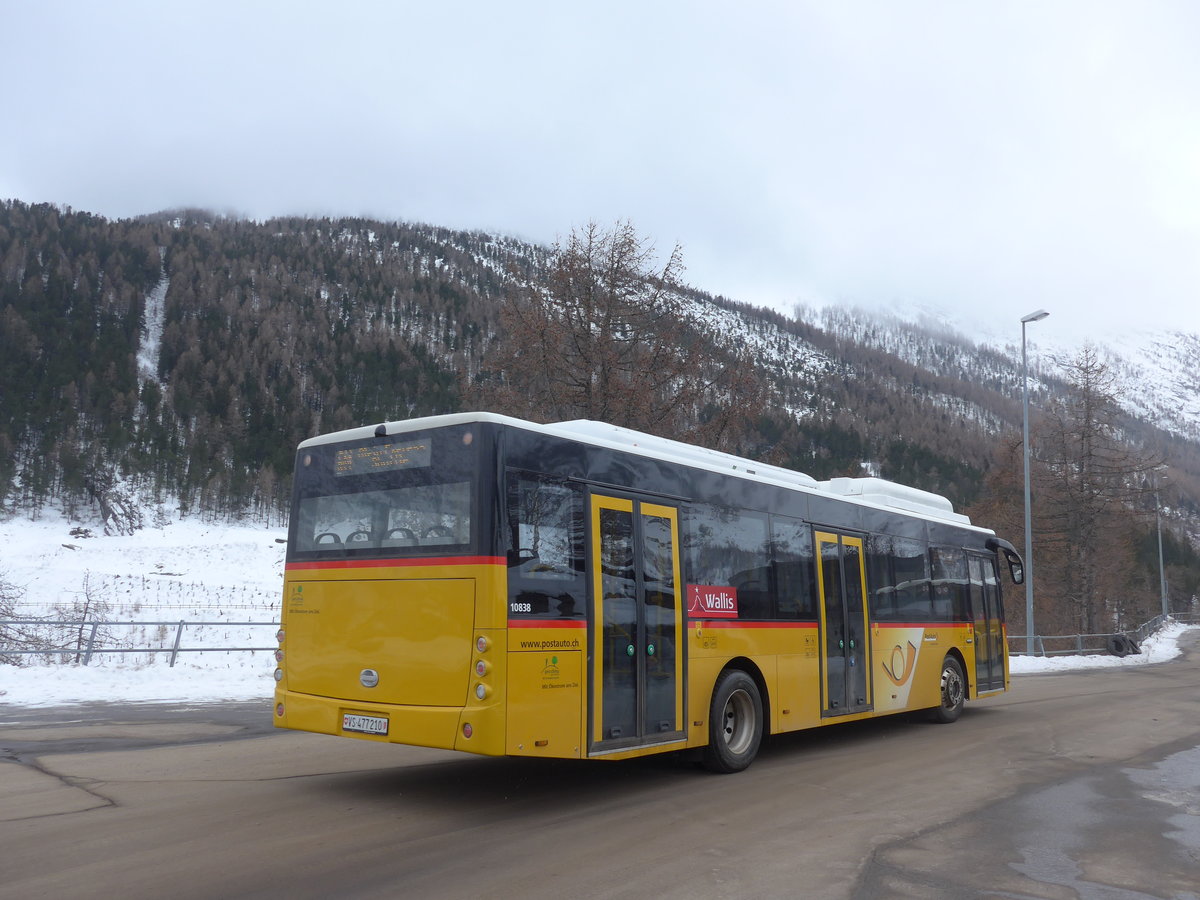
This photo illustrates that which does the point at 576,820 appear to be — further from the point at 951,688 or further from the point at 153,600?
the point at 153,600

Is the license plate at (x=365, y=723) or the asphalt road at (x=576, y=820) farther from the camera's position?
the license plate at (x=365, y=723)

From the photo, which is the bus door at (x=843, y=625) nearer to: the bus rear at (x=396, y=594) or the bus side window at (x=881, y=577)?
the bus side window at (x=881, y=577)

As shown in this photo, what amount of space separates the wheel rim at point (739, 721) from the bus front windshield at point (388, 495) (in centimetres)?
359

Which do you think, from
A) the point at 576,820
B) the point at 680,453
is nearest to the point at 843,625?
the point at 680,453

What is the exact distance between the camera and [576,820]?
267 inches

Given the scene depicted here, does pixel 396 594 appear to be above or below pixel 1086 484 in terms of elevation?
below

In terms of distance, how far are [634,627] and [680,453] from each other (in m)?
1.96

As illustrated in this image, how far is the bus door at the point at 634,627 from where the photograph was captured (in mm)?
7328

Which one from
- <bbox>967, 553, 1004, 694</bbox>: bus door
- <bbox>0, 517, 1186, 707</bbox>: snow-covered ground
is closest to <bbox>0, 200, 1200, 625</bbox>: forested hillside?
<bbox>0, 517, 1186, 707</bbox>: snow-covered ground

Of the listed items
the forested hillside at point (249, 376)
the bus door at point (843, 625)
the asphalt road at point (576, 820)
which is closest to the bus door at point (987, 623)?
the asphalt road at point (576, 820)

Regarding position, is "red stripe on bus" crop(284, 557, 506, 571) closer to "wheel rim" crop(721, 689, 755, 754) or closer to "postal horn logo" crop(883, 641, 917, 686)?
"wheel rim" crop(721, 689, 755, 754)

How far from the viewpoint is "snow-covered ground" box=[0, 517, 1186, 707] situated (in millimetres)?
14883

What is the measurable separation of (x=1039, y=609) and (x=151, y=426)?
112782mm

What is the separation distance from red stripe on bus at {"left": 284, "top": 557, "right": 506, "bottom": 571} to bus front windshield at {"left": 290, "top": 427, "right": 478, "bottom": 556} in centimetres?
6
